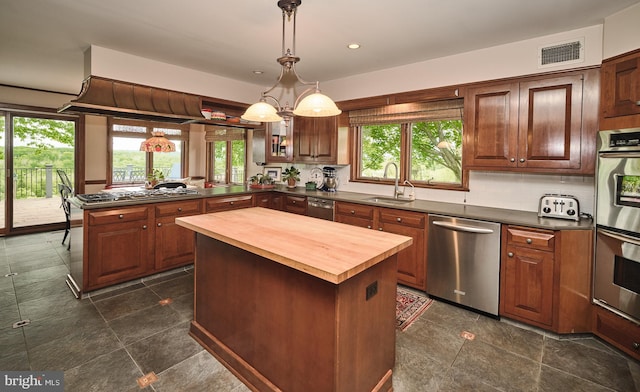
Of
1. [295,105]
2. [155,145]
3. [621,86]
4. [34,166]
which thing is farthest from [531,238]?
[34,166]

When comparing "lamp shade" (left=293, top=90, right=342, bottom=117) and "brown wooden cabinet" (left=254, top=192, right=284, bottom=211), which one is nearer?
"lamp shade" (left=293, top=90, right=342, bottom=117)

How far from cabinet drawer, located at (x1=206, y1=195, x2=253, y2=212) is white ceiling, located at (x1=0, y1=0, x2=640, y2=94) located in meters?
1.73

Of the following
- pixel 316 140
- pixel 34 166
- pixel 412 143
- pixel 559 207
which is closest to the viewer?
pixel 559 207

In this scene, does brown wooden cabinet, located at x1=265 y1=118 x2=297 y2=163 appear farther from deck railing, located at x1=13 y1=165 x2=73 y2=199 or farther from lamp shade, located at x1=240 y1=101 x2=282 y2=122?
deck railing, located at x1=13 y1=165 x2=73 y2=199

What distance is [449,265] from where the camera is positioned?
9.85 feet

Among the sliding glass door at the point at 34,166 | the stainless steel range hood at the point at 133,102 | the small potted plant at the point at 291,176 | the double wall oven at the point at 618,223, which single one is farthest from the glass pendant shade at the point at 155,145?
the double wall oven at the point at 618,223

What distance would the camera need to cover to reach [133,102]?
3.52m

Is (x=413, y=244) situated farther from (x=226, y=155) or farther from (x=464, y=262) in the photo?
(x=226, y=155)

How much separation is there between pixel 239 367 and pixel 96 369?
3.05 feet

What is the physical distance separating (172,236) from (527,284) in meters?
3.61

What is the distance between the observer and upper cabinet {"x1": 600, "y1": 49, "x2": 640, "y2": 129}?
86.9 inches

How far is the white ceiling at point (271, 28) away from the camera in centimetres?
246

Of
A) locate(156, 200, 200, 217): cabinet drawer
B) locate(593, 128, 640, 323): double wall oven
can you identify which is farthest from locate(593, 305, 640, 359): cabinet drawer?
locate(156, 200, 200, 217): cabinet drawer

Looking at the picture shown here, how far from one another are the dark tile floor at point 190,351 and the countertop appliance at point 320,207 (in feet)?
5.41
